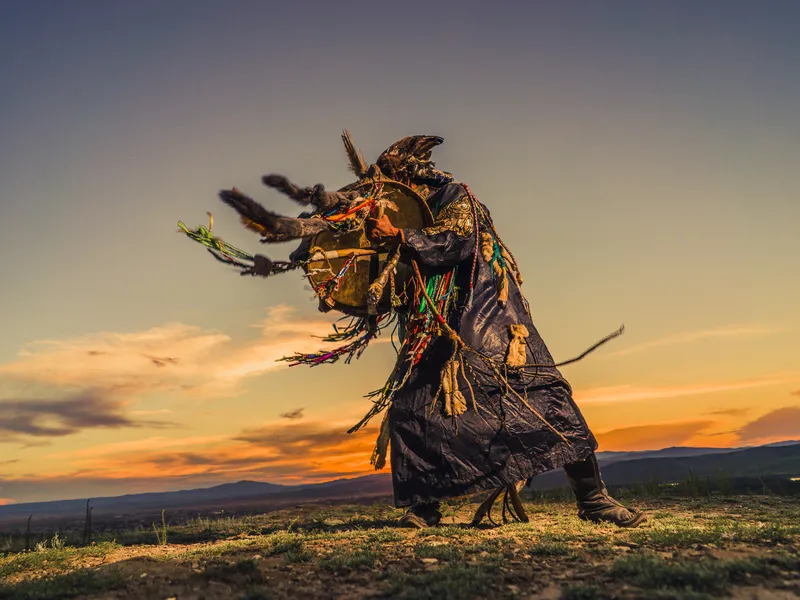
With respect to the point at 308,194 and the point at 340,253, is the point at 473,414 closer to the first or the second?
the point at 340,253

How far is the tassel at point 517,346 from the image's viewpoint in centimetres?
479

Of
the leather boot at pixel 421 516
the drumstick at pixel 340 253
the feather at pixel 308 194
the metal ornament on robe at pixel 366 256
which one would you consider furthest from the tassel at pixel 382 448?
the feather at pixel 308 194

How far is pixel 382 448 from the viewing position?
17.0ft

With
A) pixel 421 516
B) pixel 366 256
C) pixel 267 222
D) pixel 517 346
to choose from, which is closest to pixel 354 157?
pixel 366 256

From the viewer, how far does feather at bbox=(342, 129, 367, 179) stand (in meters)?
5.24

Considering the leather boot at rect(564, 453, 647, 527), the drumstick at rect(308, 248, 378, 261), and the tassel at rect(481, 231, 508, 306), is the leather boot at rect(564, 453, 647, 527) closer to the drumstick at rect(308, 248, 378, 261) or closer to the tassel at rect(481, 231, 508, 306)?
the tassel at rect(481, 231, 508, 306)

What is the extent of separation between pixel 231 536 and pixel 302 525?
0.74 m

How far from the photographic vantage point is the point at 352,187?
5176mm

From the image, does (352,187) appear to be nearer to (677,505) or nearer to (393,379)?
(393,379)

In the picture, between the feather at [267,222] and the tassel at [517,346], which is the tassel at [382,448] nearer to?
the tassel at [517,346]

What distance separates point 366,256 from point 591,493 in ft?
9.05

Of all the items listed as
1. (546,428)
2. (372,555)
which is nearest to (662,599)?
(372,555)

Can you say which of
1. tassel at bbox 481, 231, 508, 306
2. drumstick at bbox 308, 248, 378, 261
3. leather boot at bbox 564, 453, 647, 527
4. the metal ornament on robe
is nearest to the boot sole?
leather boot at bbox 564, 453, 647, 527

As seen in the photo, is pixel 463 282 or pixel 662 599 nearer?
pixel 662 599
